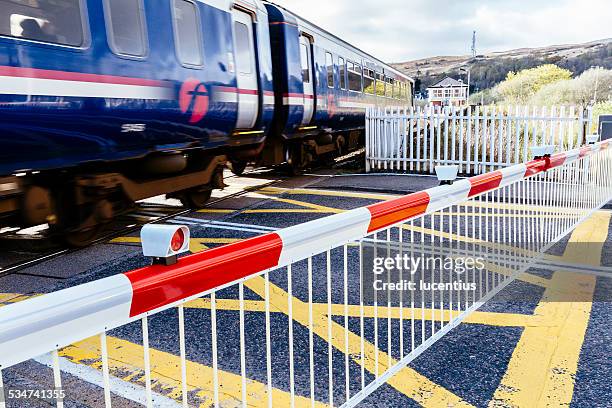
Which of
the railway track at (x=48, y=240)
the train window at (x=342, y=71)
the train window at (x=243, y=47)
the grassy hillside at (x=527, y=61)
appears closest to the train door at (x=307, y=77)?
the train window at (x=342, y=71)

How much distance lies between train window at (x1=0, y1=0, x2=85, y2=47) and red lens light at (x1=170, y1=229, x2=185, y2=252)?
3.90 meters

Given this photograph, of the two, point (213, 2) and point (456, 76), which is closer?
point (213, 2)

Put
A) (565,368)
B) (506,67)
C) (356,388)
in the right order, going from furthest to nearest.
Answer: (506,67) < (565,368) < (356,388)

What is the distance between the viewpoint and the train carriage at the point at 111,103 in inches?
191

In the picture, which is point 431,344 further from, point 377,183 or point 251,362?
point 377,183

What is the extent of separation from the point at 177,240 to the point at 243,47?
773 centimetres

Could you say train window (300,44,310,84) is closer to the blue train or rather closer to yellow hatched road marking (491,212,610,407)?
the blue train

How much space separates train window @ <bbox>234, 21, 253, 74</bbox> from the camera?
8688 millimetres

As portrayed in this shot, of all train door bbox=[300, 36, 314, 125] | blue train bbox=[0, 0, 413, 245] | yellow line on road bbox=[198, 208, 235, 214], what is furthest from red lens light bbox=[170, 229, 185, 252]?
train door bbox=[300, 36, 314, 125]

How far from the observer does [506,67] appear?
158m

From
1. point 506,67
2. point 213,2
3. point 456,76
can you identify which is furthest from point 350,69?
point 456,76

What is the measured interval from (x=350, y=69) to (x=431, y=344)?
13.2 meters

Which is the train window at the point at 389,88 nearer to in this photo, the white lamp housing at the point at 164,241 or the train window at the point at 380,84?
the train window at the point at 380,84

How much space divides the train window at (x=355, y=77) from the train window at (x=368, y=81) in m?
0.55
